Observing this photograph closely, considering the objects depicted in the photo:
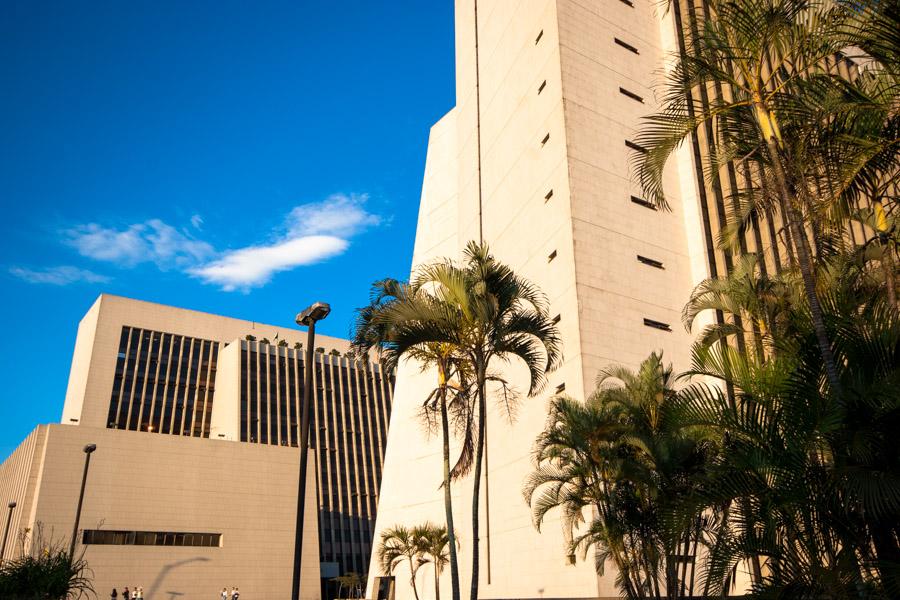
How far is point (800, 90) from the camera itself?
9828 mm

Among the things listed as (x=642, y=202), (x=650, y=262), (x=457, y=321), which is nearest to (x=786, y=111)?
(x=457, y=321)

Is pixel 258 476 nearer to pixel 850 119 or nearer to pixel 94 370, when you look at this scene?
pixel 94 370

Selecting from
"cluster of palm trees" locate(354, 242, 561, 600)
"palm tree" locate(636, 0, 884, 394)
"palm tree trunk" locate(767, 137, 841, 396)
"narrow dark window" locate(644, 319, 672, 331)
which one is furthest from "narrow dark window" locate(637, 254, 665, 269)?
"palm tree trunk" locate(767, 137, 841, 396)

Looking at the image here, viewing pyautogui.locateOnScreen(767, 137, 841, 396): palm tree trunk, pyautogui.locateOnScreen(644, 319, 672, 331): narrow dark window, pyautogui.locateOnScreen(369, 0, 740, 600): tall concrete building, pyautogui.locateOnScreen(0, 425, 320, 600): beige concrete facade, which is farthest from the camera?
pyautogui.locateOnScreen(0, 425, 320, 600): beige concrete facade

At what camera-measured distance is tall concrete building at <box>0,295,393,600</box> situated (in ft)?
136

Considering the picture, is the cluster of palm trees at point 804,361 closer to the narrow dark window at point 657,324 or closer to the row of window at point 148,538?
the narrow dark window at point 657,324

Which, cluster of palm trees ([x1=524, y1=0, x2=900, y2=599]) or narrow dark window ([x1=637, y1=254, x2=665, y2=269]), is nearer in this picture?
cluster of palm trees ([x1=524, y1=0, x2=900, y2=599])

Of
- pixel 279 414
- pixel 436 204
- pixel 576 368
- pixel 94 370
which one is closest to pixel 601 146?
pixel 576 368

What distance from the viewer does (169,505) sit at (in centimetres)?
4328

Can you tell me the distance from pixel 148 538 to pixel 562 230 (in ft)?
97.0

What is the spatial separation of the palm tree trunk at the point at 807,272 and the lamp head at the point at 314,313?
8.72 m

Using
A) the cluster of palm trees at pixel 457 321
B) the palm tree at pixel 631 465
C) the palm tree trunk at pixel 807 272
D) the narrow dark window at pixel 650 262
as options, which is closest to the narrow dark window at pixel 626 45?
the narrow dark window at pixel 650 262

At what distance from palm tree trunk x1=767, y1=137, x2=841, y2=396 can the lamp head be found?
872cm

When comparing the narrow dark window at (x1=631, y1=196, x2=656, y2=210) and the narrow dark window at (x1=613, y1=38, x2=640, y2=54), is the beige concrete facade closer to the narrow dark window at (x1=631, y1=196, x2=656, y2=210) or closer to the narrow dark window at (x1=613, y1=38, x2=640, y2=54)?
the narrow dark window at (x1=631, y1=196, x2=656, y2=210)
